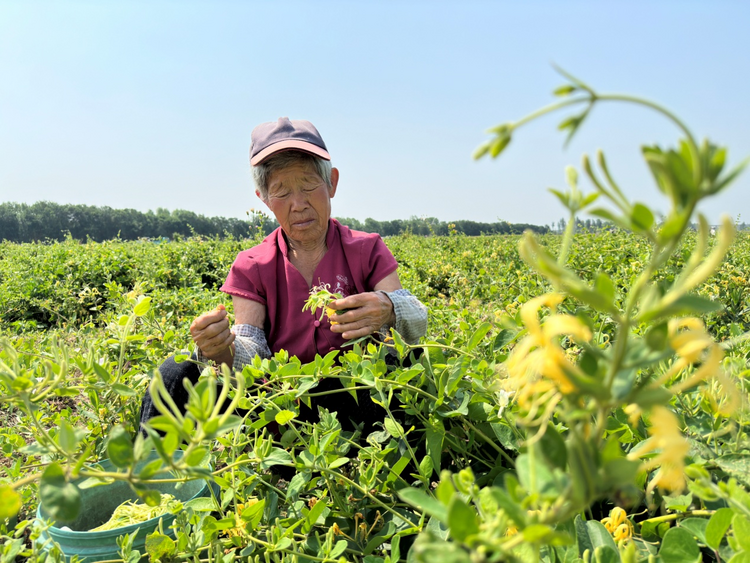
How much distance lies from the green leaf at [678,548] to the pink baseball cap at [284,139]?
1.77 m

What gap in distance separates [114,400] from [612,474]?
1961 mm

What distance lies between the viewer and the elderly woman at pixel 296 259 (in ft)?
6.68

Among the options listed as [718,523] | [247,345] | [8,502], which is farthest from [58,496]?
[247,345]

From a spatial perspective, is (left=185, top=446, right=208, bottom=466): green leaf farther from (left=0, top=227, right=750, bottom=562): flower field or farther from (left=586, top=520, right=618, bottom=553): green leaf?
(left=586, top=520, right=618, bottom=553): green leaf

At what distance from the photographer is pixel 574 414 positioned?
25 cm

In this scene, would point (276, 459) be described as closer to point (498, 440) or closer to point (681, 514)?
point (498, 440)

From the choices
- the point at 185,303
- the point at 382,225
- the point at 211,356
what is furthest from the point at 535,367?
the point at 382,225

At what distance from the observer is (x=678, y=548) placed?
52 cm

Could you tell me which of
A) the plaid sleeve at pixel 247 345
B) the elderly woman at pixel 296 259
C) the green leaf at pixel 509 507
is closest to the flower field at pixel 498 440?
the green leaf at pixel 509 507

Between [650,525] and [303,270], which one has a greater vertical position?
[303,270]

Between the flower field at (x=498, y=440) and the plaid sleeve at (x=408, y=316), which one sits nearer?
the flower field at (x=498, y=440)

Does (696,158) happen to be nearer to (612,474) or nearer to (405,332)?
(612,474)

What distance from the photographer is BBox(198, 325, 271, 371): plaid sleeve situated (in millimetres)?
1816

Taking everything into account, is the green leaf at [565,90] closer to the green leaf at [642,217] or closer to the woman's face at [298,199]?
the green leaf at [642,217]
